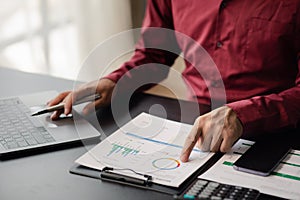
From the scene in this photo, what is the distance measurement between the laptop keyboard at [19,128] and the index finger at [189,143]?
1.05 ft

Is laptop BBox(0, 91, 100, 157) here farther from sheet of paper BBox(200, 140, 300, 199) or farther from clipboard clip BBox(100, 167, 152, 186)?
sheet of paper BBox(200, 140, 300, 199)

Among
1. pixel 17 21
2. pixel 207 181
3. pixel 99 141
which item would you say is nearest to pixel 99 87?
pixel 99 141

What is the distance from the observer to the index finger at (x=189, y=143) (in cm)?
133

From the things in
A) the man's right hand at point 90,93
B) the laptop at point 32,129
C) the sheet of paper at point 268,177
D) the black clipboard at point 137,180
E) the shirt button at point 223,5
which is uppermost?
the shirt button at point 223,5

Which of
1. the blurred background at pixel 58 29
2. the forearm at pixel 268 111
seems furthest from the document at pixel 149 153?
the blurred background at pixel 58 29

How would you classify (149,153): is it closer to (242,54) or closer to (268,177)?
A: (268,177)

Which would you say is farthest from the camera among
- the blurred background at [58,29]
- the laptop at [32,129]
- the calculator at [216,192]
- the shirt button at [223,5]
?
the blurred background at [58,29]

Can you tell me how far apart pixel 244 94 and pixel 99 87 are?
→ 418mm

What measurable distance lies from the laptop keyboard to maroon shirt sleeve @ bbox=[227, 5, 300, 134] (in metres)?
0.45

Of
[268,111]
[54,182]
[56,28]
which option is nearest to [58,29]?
[56,28]

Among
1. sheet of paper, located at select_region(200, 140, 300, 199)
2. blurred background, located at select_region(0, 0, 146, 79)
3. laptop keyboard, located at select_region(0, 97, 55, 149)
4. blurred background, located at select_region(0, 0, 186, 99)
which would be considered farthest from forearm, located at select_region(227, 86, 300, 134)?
blurred background, located at select_region(0, 0, 146, 79)

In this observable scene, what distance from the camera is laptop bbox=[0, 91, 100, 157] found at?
1.43 metres

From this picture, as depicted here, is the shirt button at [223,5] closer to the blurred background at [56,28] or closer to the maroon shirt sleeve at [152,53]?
the maroon shirt sleeve at [152,53]

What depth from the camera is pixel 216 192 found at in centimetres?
117
